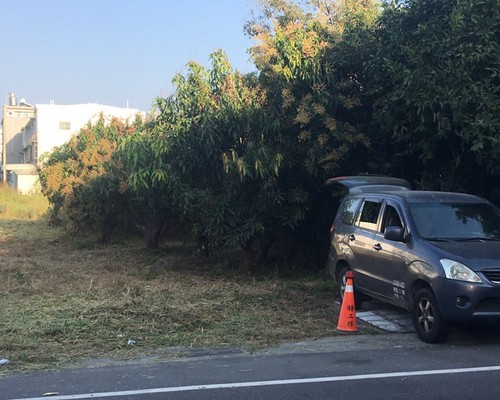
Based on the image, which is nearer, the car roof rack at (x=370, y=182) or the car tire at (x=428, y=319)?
the car tire at (x=428, y=319)

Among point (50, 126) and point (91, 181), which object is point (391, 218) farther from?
point (50, 126)

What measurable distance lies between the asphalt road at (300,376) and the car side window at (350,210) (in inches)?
103

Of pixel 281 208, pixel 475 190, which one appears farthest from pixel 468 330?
pixel 281 208

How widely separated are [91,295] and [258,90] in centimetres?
565

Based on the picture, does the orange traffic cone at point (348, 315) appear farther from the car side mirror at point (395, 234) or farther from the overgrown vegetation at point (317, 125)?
the overgrown vegetation at point (317, 125)

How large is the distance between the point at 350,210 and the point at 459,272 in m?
2.94

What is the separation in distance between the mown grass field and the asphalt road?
571 mm

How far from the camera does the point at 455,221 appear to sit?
7680 millimetres

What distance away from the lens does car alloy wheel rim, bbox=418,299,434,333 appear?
22.7 feet

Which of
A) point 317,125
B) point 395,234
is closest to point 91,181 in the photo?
point 317,125

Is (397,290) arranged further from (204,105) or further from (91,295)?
(204,105)

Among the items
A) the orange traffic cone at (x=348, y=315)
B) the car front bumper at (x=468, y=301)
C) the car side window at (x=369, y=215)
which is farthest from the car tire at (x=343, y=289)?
the car front bumper at (x=468, y=301)

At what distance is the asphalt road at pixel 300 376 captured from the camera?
5.21 m

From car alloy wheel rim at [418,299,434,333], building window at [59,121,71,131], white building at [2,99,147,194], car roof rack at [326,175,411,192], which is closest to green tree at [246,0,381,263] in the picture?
car roof rack at [326,175,411,192]
